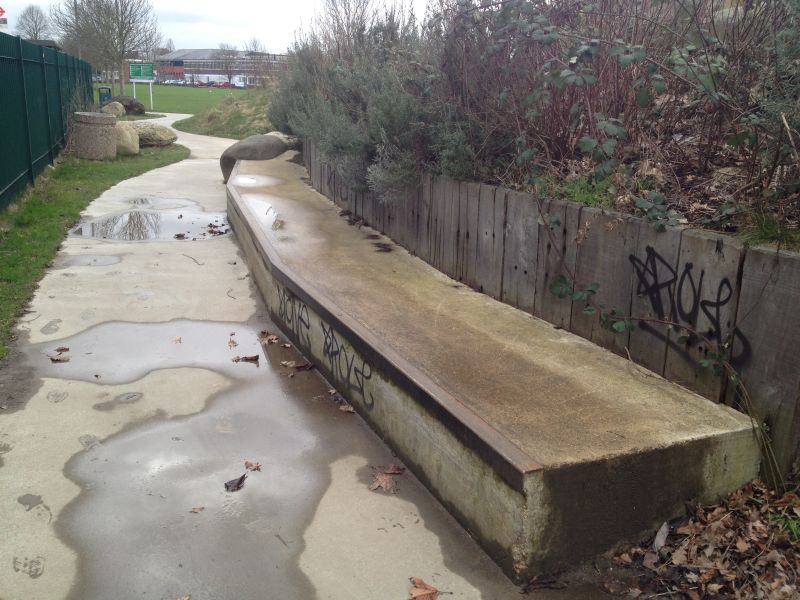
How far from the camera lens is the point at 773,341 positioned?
11.2 ft

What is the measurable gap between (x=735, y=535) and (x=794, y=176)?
181 cm

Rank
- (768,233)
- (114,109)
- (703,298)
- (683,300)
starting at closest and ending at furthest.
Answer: (768,233) < (703,298) < (683,300) < (114,109)

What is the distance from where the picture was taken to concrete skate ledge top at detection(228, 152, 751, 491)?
3.35 meters

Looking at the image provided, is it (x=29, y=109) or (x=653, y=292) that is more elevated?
(x=29, y=109)

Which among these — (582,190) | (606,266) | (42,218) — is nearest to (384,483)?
(606,266)

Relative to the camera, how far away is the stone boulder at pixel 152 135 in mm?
22172

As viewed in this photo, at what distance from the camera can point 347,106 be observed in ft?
30.9

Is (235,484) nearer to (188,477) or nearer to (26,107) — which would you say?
(188,477)

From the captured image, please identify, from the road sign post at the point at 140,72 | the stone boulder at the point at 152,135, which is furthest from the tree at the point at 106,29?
the stone boulder at the point at 152,135

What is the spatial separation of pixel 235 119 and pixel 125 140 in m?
11.7

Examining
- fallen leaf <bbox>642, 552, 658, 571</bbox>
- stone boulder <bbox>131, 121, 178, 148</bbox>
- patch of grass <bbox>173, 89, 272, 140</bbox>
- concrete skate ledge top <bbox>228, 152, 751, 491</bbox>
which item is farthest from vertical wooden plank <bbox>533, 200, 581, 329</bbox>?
patch of grass <bbox>173, 89, 272, 140</bbox>

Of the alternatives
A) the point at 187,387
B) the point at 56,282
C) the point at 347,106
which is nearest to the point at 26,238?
the point at 56,282

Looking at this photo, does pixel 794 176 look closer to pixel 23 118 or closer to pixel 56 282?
pixel 56 282

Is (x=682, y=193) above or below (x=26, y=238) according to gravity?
above
